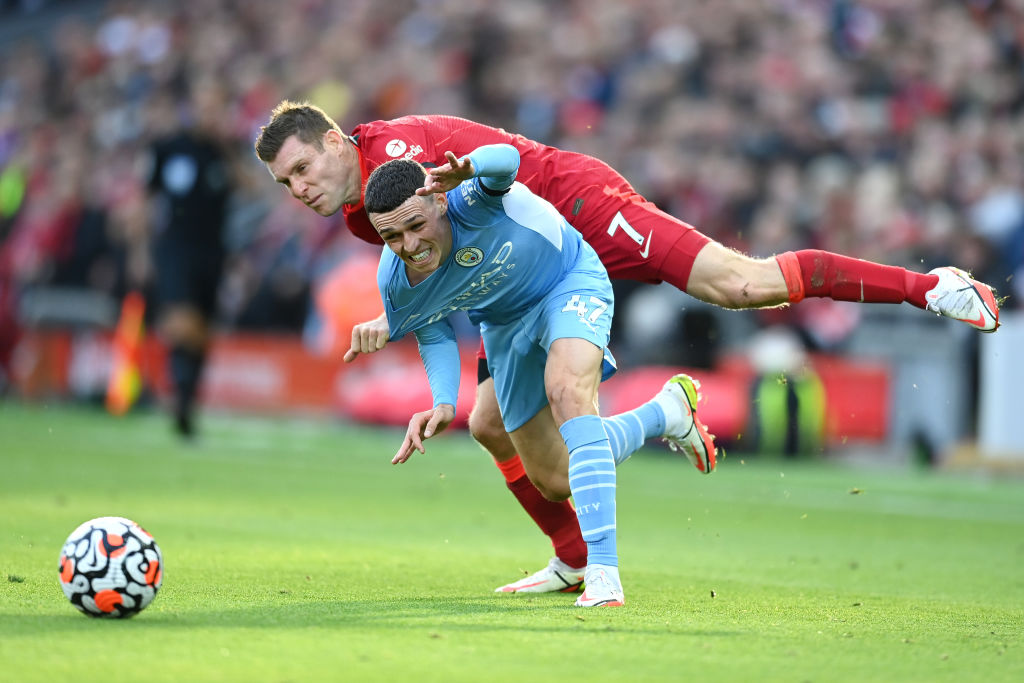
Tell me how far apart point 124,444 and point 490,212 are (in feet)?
28.5

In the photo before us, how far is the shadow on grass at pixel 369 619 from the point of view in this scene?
4684mm

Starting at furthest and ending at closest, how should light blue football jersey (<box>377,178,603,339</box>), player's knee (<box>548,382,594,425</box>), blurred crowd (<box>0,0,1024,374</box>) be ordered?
blurred crowd (<box>0,0,1024,374</box>), light blue football jersey (<box>377,178,603,339</box>), player's knee (<box>548,382,594,425</box>)

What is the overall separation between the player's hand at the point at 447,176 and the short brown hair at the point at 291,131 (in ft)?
4.09

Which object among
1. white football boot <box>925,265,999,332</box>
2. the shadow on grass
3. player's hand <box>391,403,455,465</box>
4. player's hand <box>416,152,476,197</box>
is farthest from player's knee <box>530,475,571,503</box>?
white football boot <box>925,265,999,332</box>

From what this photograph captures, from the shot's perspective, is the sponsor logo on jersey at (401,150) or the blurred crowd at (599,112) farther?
the blurred crowd at (599,112)

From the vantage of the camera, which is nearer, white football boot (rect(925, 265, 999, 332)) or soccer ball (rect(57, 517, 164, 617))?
soccer ball (rect(57, 517, 164, 617))

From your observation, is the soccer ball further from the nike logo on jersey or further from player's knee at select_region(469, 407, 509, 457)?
the nike logo on jersey

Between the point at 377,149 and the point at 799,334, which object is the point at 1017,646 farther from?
the point at 799,334

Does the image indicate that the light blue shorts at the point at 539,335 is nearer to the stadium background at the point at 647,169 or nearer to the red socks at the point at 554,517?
the red socks at the point at 554,517

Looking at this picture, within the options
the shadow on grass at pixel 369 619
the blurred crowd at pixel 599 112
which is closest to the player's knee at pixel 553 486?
the shadow on grass at pixel 369 619

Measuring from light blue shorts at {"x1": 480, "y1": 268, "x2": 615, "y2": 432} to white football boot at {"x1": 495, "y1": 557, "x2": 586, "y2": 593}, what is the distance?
0.64 meters

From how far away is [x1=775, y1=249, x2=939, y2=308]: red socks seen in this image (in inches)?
243

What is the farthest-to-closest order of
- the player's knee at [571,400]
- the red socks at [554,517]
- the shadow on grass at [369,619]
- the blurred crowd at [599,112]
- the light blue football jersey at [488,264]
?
the blurred crowd at [599,112] → the red socks at [554,517] → the light blue football jersey at [488,264] → the player's knee at [571,400] → the shadow on grass at [369,619]

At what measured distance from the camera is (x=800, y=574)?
7.06m
